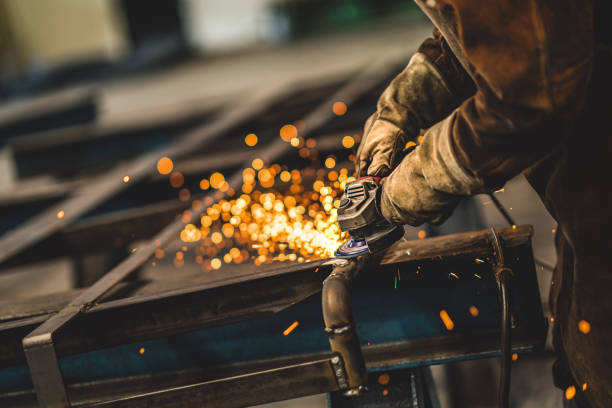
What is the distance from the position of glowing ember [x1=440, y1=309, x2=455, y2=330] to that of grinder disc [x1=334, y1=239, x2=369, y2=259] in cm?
30

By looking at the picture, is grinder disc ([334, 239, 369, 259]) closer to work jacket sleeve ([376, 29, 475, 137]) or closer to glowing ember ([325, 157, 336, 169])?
work jacket sleeve ([376, 29, 475, 137])

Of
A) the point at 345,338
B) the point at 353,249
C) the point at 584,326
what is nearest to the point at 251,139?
the point at 353,249

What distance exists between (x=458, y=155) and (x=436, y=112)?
20.0 inches

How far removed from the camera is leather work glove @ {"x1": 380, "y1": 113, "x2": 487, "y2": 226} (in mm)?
968

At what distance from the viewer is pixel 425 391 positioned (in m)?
1.52

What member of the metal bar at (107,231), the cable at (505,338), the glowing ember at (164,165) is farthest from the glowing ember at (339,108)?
the cable at (505,338)

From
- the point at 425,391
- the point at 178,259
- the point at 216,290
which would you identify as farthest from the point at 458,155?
the point at 178,259

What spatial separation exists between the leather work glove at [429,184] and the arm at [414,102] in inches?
9.9

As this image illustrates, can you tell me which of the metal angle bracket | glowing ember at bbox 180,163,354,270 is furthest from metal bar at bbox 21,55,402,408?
glowing ember at bbox 180,163,354,270

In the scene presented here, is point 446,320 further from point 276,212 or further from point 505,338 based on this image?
point 276,212

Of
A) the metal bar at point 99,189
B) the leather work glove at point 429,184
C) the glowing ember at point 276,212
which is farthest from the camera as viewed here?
the metal bar at point 99,189

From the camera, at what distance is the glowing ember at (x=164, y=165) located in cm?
285

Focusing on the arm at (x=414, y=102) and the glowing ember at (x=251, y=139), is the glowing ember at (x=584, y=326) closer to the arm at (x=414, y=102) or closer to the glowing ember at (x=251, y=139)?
the arm at (x=414, y=102)

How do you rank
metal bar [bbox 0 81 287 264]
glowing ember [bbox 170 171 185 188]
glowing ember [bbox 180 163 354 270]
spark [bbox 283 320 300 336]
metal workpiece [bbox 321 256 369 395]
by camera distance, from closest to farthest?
metal workpiece [bbox 321 256 369 395], spark [bbox 283 320 300 336], glowing ember [bbox 180 163 354 270], metal bar [bbox 0 81 287 264], glowing ember [bbox 170 171 185 188]
